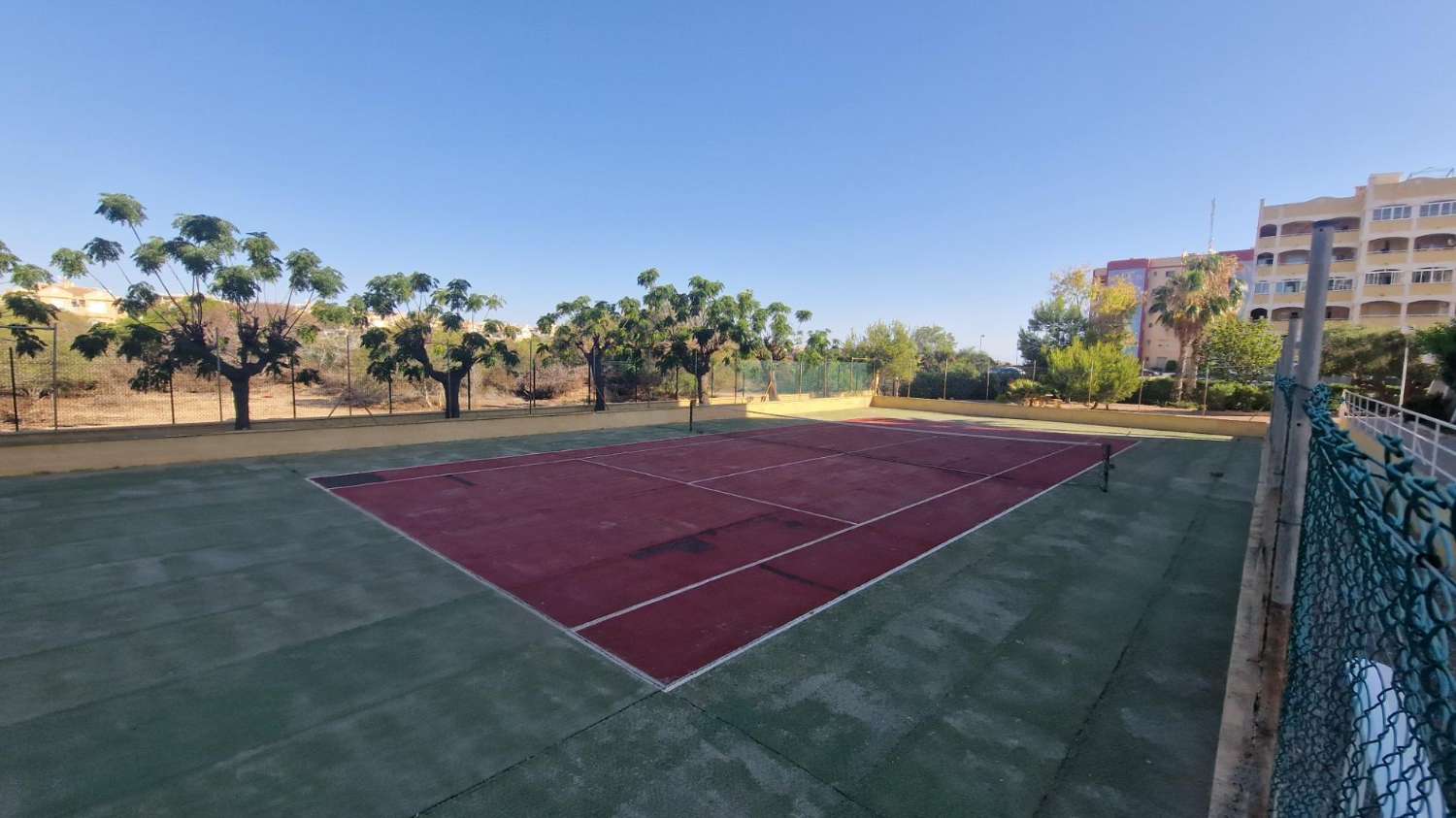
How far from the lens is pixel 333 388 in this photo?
27156 millimetres

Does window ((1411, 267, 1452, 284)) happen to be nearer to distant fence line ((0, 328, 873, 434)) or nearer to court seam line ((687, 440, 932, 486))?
distant fence line ((0, 328, 873, 434))

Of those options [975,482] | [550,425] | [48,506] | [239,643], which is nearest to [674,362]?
[550,425]

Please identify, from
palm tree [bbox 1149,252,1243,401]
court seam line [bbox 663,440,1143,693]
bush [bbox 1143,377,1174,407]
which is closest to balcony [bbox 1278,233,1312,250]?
palm tree [bbox 1149,252,1243,401]

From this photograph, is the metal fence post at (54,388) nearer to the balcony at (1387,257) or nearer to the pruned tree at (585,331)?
the pruned tree at (585,331)

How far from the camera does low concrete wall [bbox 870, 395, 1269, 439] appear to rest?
26.6 m

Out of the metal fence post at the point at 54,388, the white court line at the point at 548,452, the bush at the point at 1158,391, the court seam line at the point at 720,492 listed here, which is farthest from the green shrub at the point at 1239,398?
the metal fence post at the point at 54,388

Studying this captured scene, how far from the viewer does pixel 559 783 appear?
437cm

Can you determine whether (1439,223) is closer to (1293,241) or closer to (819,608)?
(1293,241)

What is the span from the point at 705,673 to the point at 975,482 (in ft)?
36.2

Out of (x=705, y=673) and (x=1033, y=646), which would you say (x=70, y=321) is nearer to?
(x=705, y=673)

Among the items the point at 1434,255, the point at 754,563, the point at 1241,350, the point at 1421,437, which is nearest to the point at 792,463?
the point at 754,563

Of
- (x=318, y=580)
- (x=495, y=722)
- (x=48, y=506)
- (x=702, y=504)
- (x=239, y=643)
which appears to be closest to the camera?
(x=495, y=722)

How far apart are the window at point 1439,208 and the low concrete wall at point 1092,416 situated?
4507 centimetres

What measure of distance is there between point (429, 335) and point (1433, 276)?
73921 millimetres
